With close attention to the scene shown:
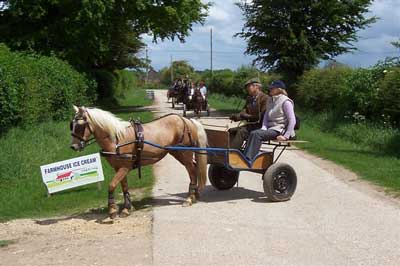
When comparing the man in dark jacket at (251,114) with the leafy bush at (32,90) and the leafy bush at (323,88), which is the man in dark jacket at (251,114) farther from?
the leafy bush at (323,88)

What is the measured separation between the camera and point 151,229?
790 centimetres

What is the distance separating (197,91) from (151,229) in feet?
70.5

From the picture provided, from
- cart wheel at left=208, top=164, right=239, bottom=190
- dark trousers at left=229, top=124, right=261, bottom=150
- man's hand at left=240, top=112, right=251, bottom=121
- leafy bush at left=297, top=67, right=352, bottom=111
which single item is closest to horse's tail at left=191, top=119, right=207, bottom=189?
dark trousers at left=229, top=124, right=261, bottom=150

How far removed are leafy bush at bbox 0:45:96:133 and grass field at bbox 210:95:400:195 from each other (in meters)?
8.23

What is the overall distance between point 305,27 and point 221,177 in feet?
64.2

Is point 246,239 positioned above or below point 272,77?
below

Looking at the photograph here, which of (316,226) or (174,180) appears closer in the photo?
(316,226)

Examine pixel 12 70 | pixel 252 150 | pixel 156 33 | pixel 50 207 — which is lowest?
pixel 50 207

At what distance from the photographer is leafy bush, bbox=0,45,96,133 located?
1436cm

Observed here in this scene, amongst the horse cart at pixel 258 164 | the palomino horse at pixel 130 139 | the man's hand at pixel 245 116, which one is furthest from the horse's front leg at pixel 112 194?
the man's hand at pixel 245 116

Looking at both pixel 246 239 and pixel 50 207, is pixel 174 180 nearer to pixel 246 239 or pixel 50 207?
pixel 50 207

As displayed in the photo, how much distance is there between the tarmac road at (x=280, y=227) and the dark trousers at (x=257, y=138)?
839mm

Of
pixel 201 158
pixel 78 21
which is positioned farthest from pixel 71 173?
pixel 78 21

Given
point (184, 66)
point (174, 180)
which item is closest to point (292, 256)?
point (174, 180)
